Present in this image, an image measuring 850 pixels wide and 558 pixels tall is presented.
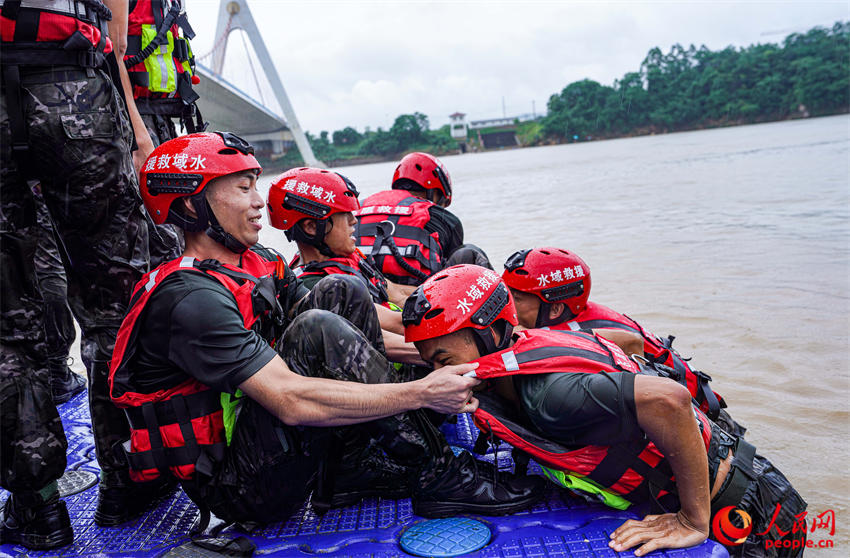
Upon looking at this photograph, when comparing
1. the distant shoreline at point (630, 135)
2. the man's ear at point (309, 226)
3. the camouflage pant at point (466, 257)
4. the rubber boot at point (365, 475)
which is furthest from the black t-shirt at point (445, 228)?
the distant shoreline at point (630, 135)

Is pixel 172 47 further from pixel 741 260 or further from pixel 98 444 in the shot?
pixel 741 260

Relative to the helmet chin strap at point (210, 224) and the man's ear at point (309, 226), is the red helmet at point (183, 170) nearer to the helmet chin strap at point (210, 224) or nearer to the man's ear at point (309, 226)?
the helmet chin strap at point (210, 224)

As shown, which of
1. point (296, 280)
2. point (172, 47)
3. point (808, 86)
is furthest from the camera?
point (808, 86)

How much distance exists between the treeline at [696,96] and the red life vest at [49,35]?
228 ft

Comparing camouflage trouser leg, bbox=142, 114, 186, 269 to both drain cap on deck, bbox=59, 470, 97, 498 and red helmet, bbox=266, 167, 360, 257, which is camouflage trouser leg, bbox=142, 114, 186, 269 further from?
drain cap on deck, bbox=59, 470, 97, 498

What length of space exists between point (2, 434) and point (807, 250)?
471 inches

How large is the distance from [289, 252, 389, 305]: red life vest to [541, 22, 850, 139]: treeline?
3441 inches

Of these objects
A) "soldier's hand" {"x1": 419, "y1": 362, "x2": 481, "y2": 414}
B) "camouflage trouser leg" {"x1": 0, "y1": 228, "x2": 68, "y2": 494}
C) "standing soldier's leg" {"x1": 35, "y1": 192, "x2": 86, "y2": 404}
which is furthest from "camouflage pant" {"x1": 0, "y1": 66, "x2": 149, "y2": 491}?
"standing soldier's leg" {"x1": 35, "y1": 192, "x2": 86, "y2": 404}

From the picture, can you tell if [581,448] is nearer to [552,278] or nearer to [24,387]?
[552,278]

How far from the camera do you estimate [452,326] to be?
2.95 metres

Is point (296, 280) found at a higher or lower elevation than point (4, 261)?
lower

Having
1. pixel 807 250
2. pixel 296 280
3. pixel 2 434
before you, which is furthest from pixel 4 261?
pixel 807 250

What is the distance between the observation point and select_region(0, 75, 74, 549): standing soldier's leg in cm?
289

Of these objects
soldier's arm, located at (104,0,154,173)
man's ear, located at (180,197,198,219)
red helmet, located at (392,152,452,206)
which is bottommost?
red helmet, located at (392,152,452,206)
